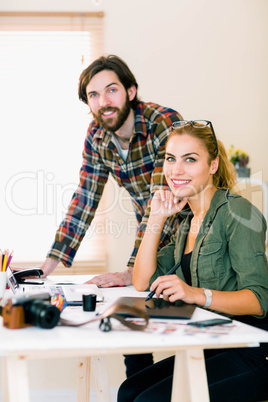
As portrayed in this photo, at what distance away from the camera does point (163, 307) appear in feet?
3.57

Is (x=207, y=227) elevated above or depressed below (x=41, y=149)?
below

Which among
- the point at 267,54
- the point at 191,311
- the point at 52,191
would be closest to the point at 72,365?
the point at 52,191

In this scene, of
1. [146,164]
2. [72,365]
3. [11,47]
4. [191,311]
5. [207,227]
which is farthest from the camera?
[11,47]

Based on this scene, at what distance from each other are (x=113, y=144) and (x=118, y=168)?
0.36 feet

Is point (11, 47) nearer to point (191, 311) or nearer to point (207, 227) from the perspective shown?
point (207, 227)

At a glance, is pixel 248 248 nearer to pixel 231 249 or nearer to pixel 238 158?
pixel 231 249

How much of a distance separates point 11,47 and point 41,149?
27.7 inches

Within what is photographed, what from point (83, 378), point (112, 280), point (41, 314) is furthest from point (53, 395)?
point (41, 314)

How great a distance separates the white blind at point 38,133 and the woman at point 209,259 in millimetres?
1589

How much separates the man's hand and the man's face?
692mm

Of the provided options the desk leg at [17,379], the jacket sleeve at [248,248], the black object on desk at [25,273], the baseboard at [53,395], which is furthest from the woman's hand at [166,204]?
the baseboard at [53,395]

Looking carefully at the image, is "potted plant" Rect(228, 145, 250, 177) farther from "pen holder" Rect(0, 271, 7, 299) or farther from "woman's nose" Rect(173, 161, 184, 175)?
"pen holder" Rect(0, 271, 7, 299)

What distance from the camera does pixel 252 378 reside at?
1099mm

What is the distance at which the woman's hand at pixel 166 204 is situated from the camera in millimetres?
1532
